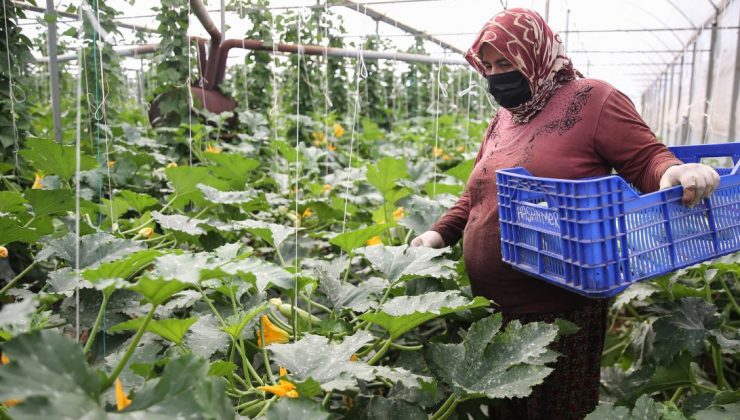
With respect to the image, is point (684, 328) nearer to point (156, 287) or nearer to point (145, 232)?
point (156, 287)

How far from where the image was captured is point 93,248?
5.48 feet

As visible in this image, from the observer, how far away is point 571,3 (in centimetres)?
938

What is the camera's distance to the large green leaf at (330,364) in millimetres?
1220

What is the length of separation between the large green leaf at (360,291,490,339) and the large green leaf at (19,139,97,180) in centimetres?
127

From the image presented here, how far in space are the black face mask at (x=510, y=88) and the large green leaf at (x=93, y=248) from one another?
1.08 m

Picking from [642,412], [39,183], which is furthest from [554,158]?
[39,183]

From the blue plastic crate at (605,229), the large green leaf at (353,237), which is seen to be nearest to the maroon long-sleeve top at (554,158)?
the blue plastic crate at (605,229)

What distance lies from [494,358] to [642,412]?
322 mm

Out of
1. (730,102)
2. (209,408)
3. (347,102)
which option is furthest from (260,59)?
(209,408)

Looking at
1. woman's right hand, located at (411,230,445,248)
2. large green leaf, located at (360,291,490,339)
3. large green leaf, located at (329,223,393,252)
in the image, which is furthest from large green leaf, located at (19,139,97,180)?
large green leaf, located at (360,291,490,339)

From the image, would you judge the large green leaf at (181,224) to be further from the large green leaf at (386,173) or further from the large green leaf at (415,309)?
the large green leaf at (386,173)

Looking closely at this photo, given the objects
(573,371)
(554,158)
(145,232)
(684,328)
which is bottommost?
(573,371)

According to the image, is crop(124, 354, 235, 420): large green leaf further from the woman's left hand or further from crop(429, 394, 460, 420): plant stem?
the woman's left hand

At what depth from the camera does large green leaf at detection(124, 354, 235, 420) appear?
0.90 m
